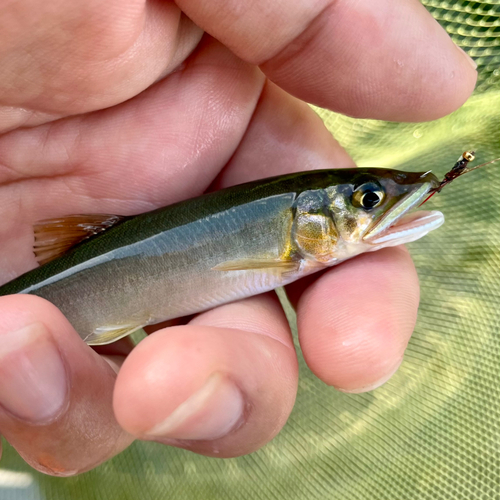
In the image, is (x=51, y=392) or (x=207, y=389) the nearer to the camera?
(x=207, y=389)

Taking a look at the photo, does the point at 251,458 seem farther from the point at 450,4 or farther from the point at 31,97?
the point at 450,4

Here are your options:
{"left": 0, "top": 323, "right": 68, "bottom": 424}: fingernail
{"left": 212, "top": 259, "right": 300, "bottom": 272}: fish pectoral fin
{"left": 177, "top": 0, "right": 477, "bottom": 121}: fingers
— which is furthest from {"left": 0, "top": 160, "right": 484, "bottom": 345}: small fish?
{"left": 0, "top": 323, "right": 68, "bottom": 424}: fingernail

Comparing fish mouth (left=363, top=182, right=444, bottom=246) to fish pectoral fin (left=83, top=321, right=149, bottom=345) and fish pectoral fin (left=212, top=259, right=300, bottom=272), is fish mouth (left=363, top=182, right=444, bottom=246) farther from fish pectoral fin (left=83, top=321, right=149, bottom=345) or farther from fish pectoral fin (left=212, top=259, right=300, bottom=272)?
fish pectoral fin (left=83, top=321, right=149, bottom=345)

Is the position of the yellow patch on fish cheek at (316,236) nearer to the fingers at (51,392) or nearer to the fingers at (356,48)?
the fingers at (356,48)

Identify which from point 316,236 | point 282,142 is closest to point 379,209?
point 316,236

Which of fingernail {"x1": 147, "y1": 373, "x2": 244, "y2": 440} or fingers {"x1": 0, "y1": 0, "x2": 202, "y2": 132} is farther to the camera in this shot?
fingers {"x1": 0, "y1": 0, "x2": 202, "y2": 132}

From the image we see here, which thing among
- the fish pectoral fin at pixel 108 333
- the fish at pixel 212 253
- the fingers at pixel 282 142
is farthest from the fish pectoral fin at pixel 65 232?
the fingers at pixel 282 142

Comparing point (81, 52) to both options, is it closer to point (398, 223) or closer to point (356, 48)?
point (356, 48)
